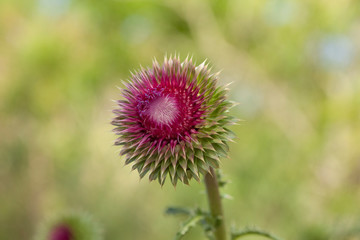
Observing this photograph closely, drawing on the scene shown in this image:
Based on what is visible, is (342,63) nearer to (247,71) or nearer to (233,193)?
(247,71)

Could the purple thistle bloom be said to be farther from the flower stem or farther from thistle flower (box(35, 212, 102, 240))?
the flower stem

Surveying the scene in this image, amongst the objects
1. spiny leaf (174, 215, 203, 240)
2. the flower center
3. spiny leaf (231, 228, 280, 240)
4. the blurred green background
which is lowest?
spiny leaf (174, 215, 203, 240)

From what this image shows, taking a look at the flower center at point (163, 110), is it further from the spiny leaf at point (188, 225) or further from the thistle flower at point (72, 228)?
the thistle flower at point (72, 228)

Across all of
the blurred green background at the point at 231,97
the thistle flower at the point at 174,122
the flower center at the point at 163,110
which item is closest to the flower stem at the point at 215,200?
the thistle flower at the point at 174,122

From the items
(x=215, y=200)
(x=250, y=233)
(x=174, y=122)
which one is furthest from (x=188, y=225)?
(x=174, y=122)

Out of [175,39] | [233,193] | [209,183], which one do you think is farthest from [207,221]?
[175,39]

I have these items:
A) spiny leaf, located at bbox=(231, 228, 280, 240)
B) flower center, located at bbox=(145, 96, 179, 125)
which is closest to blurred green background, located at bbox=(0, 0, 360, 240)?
spiny leaf, located at bbox=(231, 228, 280, 240)
